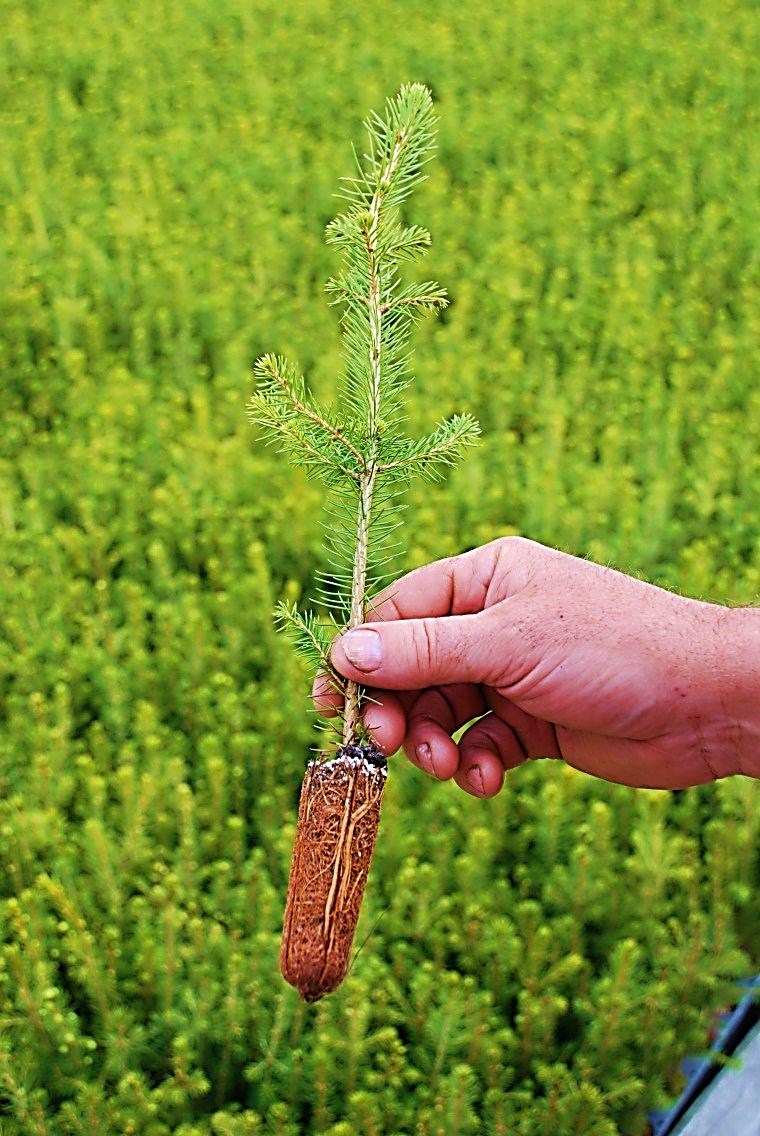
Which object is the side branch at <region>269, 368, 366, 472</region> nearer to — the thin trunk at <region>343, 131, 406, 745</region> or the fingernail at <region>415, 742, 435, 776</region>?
the thin trunk at <region>343, 131, 406, 745</region>

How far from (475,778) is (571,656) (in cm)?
39

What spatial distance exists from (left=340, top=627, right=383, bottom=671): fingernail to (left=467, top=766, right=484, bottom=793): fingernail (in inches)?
19.1

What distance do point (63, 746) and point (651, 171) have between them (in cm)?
414

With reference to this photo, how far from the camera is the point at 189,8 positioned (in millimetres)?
7461

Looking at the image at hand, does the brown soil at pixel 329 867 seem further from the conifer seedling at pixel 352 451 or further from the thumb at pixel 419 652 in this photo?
the thumb at pixel 419 652

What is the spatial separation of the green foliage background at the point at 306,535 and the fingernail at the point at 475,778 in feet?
1.73

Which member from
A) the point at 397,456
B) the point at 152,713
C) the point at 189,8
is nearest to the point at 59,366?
the point at 152,713

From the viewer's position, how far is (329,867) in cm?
154

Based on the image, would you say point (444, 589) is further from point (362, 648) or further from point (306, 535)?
point (306, 535)

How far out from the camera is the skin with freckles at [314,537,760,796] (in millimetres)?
1689

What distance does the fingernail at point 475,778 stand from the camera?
202 centimetres

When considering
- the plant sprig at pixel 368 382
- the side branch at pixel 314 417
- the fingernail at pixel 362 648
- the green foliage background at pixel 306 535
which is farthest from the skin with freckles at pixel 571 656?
the green foliage background at pixel 306 535

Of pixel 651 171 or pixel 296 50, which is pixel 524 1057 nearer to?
pixel 651 171

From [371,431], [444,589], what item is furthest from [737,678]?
[371,431]
